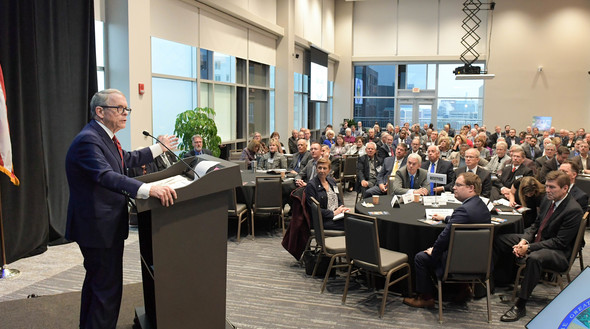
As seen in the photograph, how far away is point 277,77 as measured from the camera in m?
15.2

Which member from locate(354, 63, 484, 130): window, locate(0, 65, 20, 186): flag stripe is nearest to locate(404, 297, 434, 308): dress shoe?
locate(0, 65, 20, 186): flag stripe

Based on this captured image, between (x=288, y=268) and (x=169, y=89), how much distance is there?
17.3 feet

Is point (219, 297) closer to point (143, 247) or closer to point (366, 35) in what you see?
point (143, 247)

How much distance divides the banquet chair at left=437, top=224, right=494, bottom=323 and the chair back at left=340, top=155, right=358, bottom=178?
19.4 feet

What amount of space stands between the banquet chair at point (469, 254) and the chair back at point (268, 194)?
3.17 metres

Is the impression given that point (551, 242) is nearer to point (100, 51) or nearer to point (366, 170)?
point (366, 170)

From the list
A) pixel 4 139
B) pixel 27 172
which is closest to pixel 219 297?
pixel 4 139

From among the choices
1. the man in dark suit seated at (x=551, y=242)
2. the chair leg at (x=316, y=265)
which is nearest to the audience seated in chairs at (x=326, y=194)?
the chair leg at (x=316, y=265)

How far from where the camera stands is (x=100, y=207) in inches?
109

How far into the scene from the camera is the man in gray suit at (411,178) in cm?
691

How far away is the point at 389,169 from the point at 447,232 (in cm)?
381

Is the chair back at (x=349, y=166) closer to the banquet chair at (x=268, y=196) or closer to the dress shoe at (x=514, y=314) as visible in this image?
the banquet chair at (x=268, y=196)

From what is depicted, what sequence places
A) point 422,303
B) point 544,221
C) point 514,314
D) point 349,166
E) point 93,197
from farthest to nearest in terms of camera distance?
point 349,166 < point 544,221 < point 422,303 < point 514,314 < point 93,197

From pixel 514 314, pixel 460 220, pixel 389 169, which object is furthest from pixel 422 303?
pixel 389 169
